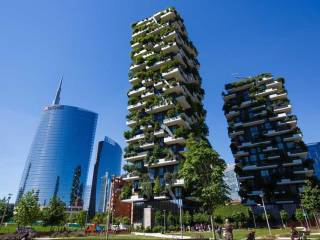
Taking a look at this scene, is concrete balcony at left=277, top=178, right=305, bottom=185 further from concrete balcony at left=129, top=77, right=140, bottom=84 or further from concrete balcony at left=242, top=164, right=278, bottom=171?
concrete balcony at left=129, top=77, right=140, bottom=84

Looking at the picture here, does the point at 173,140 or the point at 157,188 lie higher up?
the point at 173,140

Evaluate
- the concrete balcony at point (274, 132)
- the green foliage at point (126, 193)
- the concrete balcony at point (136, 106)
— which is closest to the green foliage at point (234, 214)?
the green foliage at point (126, 193)

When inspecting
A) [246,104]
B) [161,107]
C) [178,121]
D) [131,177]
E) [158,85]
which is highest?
[246,104]

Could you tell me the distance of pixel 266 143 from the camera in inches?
2847

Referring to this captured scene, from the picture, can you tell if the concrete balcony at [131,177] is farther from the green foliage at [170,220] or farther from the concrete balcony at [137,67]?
the concrete balcony at [137,67]

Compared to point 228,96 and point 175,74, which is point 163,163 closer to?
point 175,74

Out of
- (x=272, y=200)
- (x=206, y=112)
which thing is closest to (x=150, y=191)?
(x=206, y=112)

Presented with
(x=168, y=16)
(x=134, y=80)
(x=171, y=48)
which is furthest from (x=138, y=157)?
(x=168, y=16)

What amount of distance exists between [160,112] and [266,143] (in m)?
33.9

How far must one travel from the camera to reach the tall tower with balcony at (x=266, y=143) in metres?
Answer: 64.6

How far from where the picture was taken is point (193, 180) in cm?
3238

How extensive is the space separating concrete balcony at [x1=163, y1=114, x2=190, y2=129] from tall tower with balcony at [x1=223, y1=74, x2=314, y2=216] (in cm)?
2542

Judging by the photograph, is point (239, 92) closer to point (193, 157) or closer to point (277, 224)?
point (277, 224)

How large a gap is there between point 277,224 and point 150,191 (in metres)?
31.8
